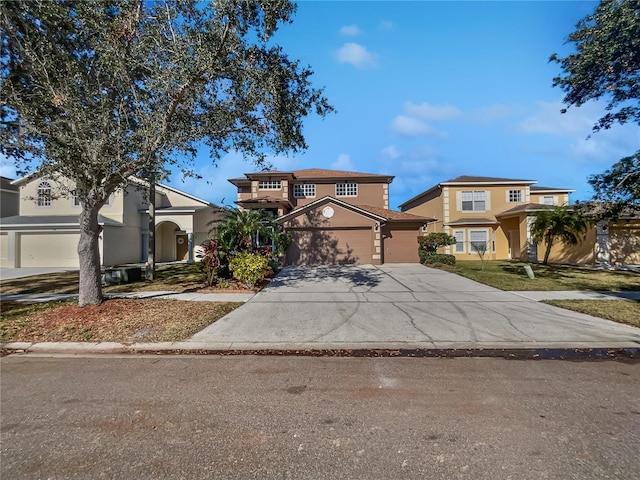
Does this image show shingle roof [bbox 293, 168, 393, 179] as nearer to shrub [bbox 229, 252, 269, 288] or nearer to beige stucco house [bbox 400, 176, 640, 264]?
beige stucco house [bbox 400, 176, 640, 264]

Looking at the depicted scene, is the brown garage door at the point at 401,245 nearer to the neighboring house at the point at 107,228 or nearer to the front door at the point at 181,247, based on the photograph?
the neighboring house at the point at 107,228

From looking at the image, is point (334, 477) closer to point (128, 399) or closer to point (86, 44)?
point (128, 399)

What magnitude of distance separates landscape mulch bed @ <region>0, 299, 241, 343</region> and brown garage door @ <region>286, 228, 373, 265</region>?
11.9 meters

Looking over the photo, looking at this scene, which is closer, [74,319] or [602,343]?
[602,343]

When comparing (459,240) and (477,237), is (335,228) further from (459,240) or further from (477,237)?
(477,237)

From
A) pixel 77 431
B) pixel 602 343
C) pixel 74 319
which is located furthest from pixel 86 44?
pixel 602 343

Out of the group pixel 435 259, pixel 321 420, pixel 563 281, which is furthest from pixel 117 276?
pixel 563 281

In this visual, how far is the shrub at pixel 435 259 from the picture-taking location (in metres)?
20.3

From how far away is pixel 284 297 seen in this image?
10.8m

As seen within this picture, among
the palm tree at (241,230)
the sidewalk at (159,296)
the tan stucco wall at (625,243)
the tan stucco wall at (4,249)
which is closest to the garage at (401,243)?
the palm tree at (241,230)

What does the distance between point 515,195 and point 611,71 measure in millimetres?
14922

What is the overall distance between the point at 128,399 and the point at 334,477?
2738mm

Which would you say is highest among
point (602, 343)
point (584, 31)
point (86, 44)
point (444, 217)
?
point (584, 31)

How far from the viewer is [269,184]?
1014 inches
